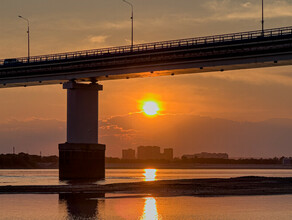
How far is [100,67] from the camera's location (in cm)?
10850

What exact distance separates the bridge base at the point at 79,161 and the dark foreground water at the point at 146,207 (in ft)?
126

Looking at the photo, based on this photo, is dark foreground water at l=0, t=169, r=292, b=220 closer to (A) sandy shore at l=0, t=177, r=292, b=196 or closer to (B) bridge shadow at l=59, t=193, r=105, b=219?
(B) bridge shadow at l=59, t=193, r=105, b=219

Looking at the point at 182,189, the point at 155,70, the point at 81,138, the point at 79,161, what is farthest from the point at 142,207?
the point at 81,138

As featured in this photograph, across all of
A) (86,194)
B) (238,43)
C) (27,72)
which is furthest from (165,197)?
(27,72)

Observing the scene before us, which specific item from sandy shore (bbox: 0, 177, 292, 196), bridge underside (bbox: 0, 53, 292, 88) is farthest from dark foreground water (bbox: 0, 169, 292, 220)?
bridge underside (bbox: 0, 53, 292, 88)

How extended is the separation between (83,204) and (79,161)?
160ft

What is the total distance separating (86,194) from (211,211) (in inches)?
834

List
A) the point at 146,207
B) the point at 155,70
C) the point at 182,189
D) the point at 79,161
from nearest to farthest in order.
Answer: the point at 146,207 < the point at 182,189 < the point at 155,70 < the point at 79,161

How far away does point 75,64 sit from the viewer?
112188 millimetres

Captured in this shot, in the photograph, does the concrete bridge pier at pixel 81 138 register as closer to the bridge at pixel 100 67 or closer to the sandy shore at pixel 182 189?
the bridge at pixel 100 67

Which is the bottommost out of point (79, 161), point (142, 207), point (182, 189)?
point (142, 207)

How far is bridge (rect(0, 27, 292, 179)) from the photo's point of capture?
3477 inches

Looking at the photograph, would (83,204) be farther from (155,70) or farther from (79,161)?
(79,161)

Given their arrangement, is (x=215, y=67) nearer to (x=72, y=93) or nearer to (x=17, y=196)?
(x=72, y=93)
